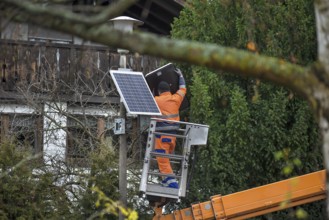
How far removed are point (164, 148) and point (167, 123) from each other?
337 mm

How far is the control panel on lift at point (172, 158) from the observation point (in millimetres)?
14906

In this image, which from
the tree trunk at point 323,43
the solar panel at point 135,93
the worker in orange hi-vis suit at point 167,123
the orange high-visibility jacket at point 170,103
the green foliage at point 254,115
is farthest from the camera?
the green foliage at point 254,115

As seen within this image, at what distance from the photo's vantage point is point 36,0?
7820mm

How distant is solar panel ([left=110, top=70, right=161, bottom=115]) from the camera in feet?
47.9

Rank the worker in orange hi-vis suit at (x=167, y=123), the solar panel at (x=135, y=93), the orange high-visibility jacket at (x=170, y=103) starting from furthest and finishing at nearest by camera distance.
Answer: the orange high-visibility jacket at (x=170, y=103) → the worker in orange hi-vis suit at (x=167, y=123) → the solar panel at (x=135, y=93)

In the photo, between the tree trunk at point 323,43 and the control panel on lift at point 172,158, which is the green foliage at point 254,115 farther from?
the tree trunk at point 323,43

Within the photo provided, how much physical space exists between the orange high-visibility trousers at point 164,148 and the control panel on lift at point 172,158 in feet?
0.24

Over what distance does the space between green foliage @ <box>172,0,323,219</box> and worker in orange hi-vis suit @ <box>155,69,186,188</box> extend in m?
1.16

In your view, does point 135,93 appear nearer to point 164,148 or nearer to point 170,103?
point 164,148

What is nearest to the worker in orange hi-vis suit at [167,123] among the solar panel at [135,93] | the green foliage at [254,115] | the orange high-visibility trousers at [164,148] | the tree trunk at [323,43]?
the orange high-visibility trousers at [164,148]

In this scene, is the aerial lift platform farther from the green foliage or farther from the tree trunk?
the tree trunk

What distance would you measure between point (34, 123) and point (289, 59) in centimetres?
548

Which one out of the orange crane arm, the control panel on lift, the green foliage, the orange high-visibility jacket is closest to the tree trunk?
the orange crane arm

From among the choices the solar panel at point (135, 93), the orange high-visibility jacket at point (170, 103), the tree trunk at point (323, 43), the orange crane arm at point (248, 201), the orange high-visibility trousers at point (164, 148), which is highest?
the tree trunk at point (323, 43)
